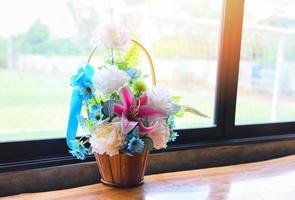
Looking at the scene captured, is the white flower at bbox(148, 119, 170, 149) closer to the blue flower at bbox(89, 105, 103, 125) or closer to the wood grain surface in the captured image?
the wood grain surface

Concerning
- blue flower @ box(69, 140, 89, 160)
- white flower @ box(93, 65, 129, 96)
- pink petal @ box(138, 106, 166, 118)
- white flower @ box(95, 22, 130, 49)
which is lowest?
blue flower @ box(69, 140, 89, 160)

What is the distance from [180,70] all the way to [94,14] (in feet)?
1.53

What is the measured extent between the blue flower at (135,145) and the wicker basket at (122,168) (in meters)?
0.04

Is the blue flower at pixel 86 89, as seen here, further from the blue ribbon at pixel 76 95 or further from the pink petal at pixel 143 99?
the pink petal at pixel 143 99

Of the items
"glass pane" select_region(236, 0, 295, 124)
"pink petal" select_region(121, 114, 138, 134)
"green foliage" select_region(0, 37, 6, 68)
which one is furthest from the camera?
"glass pane" select_region(236, 0, 295, 124)

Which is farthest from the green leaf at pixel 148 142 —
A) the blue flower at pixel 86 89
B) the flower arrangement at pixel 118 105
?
the blue flower at pixel 86 89

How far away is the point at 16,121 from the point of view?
1.30m

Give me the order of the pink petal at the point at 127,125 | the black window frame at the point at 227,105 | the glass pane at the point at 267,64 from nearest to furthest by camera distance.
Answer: the pink petal at the point at 127,125, the black window frame at the point at 227,105, the glass pane at the point at 267,64

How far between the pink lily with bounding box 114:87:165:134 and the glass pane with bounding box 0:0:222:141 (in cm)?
32

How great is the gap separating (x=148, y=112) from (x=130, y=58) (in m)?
0.19

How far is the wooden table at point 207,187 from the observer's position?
1.14 meters

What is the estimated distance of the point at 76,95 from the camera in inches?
44.6

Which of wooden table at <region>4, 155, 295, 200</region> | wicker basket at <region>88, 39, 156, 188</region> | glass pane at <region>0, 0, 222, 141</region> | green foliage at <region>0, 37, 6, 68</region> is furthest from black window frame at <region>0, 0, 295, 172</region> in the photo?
green foliage at <region>0, 37, 6, 68</region>

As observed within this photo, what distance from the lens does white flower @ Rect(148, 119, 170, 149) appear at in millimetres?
1104
